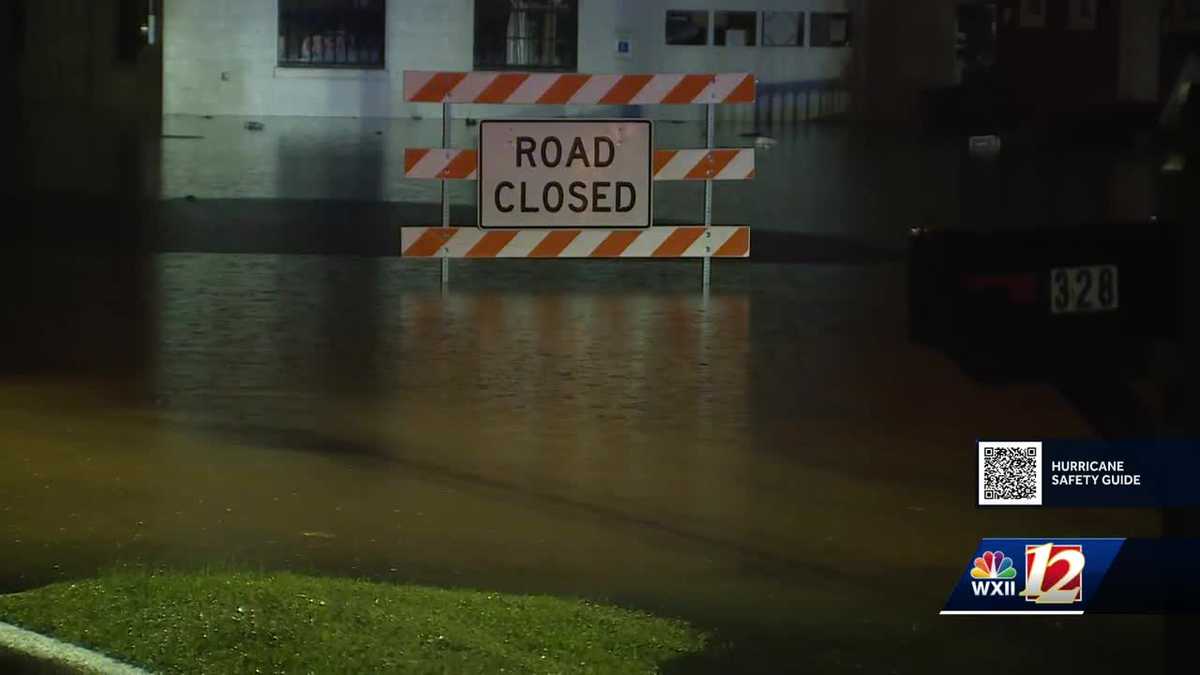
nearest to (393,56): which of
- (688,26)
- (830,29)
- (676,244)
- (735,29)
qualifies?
(688,26)

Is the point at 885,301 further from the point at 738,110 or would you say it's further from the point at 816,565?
the point at 738,110

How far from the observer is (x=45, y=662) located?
5.95 meters

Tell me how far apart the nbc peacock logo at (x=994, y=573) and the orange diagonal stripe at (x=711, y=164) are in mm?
9016

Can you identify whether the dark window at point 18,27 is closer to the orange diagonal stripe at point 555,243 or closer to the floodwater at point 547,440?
the floodwater at point 547,440

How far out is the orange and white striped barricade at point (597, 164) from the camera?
14.2 meters

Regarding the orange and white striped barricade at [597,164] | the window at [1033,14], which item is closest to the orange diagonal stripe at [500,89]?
the orange and white striped barricade at [597,164]

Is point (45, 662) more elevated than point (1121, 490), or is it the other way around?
point (1121, 490)

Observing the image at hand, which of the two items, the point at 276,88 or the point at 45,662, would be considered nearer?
the point at 45,662

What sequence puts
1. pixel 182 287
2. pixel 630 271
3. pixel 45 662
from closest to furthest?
A: pixel 45 662
pixel 182 287
pixel 630 271

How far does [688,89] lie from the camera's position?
14.7 m

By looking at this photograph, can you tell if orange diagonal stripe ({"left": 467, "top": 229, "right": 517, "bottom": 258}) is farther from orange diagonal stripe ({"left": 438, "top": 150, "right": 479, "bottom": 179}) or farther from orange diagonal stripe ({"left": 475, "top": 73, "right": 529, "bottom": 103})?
orange diagonal stripe ({"left": 475, "top": 73, "right": 529, "bottom": 103})

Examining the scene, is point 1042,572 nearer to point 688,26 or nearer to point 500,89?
point 500,89

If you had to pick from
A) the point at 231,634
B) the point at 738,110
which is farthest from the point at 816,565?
the point at 738,110

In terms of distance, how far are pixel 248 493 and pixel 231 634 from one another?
90.6 inches
